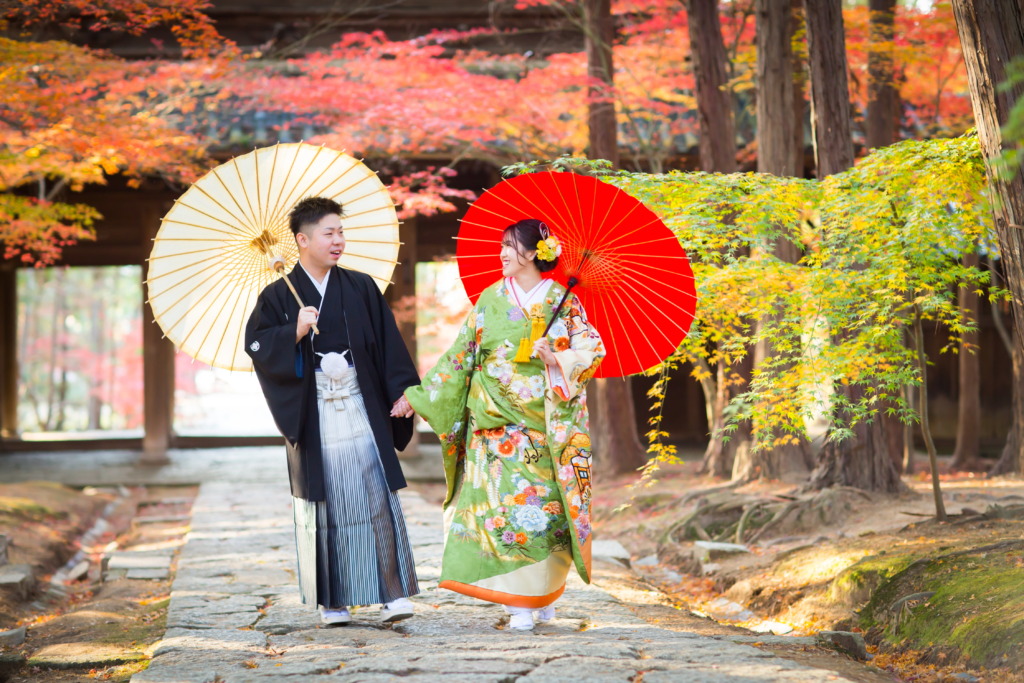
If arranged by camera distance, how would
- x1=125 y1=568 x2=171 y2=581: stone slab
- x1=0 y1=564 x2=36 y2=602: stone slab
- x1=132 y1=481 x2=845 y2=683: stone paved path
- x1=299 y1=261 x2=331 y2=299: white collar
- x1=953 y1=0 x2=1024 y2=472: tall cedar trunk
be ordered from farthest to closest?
x1=125 y1=568 x2=171 y2=581: stone slab, x1=0 y1=564 x2=36 y2=602: stone slab, x1=299 y1=261 x2=331 y2=299: white collar, x1=953 y1=0 x2=1024 y2=472: tall cedar trunk, x1=132 y1=481 x2=845 y2=683: stone paved path

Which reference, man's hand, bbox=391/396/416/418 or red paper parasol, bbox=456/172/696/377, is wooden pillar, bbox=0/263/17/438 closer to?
man's hand, bbox=391/396/416/418

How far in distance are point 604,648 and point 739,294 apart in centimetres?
301

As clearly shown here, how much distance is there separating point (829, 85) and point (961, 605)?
4276 mm

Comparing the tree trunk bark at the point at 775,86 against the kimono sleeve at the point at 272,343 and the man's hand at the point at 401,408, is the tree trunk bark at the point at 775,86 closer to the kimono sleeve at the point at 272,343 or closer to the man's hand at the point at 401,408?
the man's hand at the point at 401,408

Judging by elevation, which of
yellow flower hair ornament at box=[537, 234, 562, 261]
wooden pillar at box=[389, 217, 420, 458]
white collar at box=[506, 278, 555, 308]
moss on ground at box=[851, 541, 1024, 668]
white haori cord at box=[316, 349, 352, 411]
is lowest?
moss on ground at box=[851, 541, 1024, 668]

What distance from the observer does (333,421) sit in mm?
4758

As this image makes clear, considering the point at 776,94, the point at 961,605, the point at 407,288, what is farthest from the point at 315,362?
the point at 407,288

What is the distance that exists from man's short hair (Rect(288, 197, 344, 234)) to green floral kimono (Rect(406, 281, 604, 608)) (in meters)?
0.83

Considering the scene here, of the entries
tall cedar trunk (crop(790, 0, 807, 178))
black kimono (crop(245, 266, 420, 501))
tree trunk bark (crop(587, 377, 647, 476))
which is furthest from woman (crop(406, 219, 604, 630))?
tree trunk bark (crop(587, 377, 647, 476))

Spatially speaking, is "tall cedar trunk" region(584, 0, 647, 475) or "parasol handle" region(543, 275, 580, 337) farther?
"tall cedar trunk" region(584, 0, 647, 475)

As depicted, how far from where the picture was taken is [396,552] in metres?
4.80

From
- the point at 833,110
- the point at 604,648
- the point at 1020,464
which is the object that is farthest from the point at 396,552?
the point at 1020,464

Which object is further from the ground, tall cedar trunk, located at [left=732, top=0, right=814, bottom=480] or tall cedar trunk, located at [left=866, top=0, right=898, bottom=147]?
tall cedar trunk, located at [left=866, top=0, right=898, bottom=147]

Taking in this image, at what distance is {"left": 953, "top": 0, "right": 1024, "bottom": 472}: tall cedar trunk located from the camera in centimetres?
425
